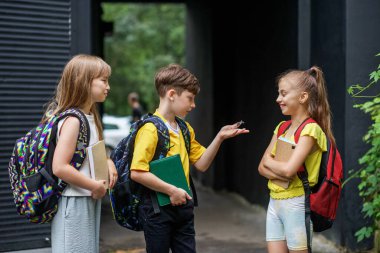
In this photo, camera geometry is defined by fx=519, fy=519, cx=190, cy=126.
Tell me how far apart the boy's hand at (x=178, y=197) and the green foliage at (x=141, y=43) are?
78.8 ft

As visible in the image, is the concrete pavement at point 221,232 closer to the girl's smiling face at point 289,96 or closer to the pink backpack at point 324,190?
the pink backpack at point 324,190

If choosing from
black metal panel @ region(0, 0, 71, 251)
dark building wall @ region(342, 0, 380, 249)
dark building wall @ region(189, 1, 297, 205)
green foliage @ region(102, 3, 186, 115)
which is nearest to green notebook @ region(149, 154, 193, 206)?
black metal panel @ region(0, 0, 71, 251)

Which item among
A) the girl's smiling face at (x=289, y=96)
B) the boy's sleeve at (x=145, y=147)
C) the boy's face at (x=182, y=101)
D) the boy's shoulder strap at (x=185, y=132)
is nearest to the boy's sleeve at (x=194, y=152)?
the boy's shoulder strap at (x=185, y=132)

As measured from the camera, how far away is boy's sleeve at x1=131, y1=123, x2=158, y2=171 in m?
2.95

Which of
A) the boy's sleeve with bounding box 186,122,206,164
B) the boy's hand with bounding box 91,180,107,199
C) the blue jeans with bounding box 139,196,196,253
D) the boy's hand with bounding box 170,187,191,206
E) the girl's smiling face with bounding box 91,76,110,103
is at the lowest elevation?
the blue jeans with bounding box 139,196,196,253

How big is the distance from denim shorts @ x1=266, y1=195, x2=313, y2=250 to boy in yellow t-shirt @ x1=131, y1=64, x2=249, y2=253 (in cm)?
50

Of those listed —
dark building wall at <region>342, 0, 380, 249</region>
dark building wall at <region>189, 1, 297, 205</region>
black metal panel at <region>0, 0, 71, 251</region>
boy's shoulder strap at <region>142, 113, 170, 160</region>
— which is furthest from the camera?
dark building wall at <region>189, 1, 297, 205</region>

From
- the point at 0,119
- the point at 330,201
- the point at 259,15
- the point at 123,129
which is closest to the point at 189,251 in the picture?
the point at 330,201

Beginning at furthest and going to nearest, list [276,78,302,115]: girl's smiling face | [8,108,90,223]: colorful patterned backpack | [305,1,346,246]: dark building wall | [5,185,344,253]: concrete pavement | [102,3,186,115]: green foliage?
1. [102,3,186,115]: green foliage
2. [5,185,344,253]: concrete pavement
3. [305,1,346,246]: dark building wall
4. [276,78,302,115]: girl's smiling face
5. [8,108,90,223]: colorful patterned backpack

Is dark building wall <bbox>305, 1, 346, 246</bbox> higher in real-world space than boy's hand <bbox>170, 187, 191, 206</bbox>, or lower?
higher

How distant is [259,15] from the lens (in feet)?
25.1

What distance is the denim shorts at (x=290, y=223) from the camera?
10.00 feet

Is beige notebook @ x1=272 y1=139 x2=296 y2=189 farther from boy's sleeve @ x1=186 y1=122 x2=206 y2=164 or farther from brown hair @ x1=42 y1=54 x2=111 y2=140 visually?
brown hair @ x1=42 y1=54 x2=111 y2=140

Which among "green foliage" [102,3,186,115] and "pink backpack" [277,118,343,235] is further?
"green foliage" [102,3,186,115]
